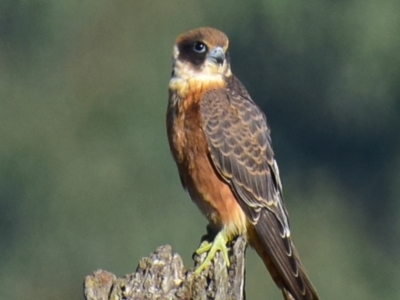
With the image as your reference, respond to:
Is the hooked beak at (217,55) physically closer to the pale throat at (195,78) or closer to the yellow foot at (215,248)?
the pale throat at (195,78)

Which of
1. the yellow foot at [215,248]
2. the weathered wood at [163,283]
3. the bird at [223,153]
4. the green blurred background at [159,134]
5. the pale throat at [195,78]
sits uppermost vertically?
the green blurred background at [159,134]

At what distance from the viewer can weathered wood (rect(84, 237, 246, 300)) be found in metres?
4.95

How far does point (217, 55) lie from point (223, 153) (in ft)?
1.58

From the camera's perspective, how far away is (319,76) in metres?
22.8

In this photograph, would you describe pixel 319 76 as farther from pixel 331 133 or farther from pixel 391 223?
pixel 391 223

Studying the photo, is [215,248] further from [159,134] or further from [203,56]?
[159,134]

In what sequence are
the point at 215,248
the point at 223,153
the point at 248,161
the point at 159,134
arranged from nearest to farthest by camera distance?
the point at 215,248 < the point at 223,153 < the point at 248,161 < the point at 159,134

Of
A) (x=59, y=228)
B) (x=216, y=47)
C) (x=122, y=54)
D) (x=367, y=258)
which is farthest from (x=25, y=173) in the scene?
(x=216, y=47)

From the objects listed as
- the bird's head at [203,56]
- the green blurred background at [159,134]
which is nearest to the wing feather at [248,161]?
the bird's head at [203,56]

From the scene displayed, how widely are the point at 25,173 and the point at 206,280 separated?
14.9m

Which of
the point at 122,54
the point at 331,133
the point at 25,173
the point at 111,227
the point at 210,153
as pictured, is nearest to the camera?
the point at 210,153

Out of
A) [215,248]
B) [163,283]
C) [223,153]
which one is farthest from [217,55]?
[163,283]

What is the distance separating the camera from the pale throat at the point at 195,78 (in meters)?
6.22

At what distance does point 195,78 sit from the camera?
247 inches
